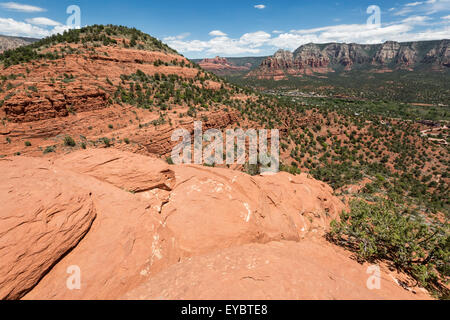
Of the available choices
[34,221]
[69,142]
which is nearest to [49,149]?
[69,142]

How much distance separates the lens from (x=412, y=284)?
839 centimetres

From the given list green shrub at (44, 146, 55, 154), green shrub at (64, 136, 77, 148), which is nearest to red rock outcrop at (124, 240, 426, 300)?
green shrub at (44, 146, 55, 154)

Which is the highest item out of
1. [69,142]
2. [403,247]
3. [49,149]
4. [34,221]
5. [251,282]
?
[69,142]

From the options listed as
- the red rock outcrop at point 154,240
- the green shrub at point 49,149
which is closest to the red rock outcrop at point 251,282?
the red rock outcrop at point 154,240

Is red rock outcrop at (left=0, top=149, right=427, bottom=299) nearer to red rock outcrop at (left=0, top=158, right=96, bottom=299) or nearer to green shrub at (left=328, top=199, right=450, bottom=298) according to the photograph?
red rock outcrop at (left=0, top=158, right=96, bottom=299)

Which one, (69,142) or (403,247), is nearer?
(403,247)

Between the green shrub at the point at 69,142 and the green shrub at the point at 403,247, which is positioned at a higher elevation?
the green shrub at the point at 69,142

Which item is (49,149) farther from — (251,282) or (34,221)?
(251,282)

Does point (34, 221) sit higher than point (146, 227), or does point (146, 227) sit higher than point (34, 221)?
point (34, 221)

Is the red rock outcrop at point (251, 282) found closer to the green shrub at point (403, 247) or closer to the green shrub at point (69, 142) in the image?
the green shrub at point (403, 247)

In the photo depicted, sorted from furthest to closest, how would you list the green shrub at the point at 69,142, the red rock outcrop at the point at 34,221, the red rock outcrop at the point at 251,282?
the green shrub at the point at 69,142, the red rock outcrop at the point at 251,282, the red rock outcrop at the point at 34,221

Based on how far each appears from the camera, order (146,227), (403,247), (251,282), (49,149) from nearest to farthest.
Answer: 1. (251,282)
2. (146,227)
3. (403,247)
4. (49,149)
